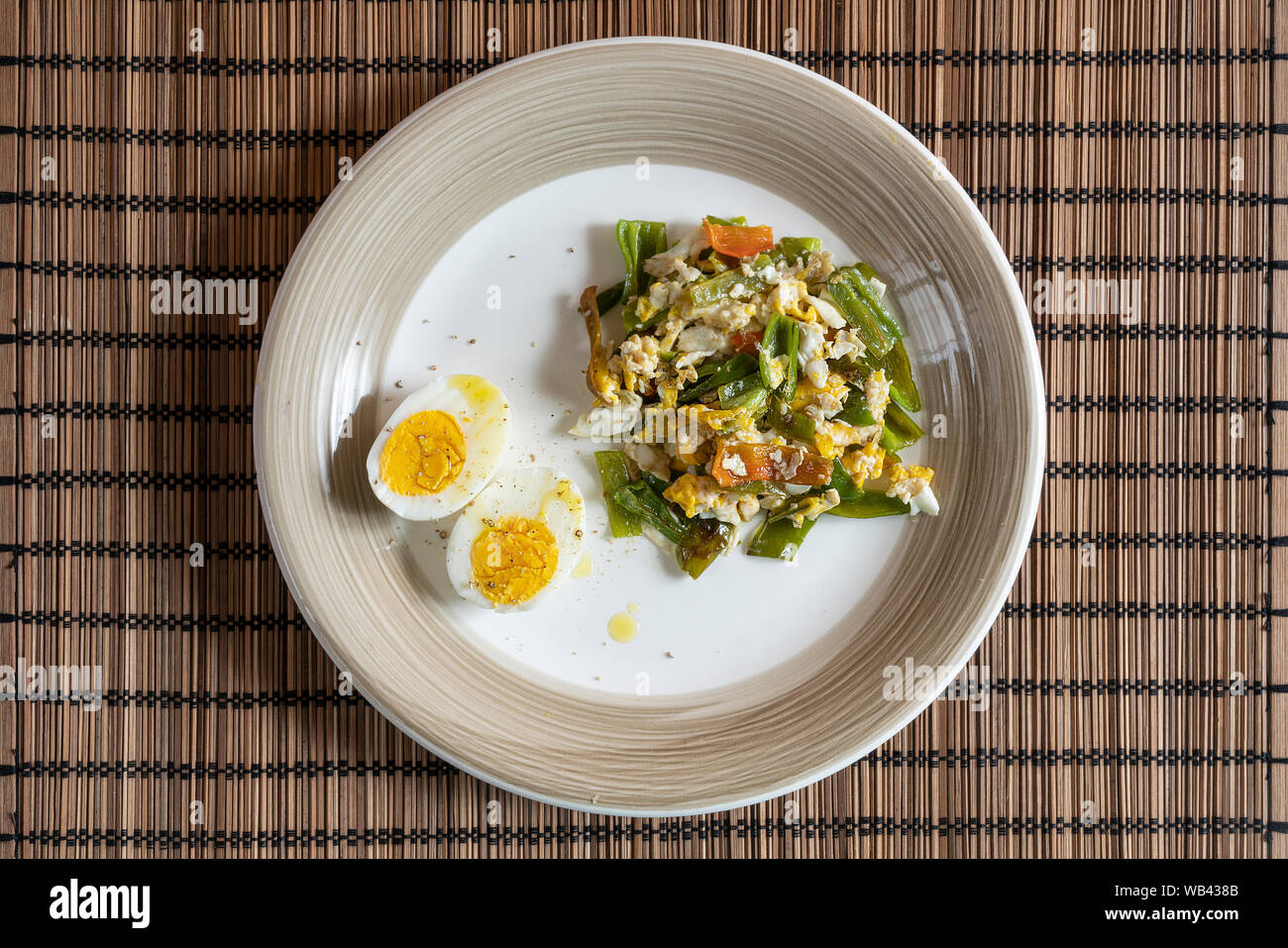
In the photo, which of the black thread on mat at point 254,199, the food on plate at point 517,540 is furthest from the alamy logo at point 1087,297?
the food on plate at point 517,540

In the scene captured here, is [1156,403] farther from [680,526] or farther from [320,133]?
[320,133]

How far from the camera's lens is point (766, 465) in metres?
1.94

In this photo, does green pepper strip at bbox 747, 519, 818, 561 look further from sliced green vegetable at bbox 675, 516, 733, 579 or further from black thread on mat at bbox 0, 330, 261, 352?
black thread on mat at bbox 0, 330, 261, 352

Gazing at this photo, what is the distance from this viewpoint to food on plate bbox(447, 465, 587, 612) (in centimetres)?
192

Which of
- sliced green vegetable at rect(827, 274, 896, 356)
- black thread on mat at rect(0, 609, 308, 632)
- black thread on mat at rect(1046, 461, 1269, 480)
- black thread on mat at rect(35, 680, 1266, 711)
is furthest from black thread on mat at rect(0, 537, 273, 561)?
black thread on mat at rect(1046, 461, 1269, 480)

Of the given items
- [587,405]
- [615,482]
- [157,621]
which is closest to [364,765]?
[157,621]

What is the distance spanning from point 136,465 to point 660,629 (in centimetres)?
150

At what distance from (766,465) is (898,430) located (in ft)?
1.32

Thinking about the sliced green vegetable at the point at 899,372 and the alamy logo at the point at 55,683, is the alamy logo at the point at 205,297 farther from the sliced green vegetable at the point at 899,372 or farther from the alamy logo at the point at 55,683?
the sliced green vegetable at the point at 899,372

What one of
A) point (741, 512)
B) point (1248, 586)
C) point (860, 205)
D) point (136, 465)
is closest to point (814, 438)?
point (741, 512)

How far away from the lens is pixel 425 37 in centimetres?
208

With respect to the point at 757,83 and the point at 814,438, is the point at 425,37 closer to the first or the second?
the point at 757,83

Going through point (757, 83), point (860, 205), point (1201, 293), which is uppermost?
point (757, 83)

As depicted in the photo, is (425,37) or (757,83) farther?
(425,37)
